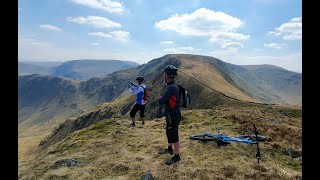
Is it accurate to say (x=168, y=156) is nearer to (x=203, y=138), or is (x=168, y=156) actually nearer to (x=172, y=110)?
(x=172, y=110)

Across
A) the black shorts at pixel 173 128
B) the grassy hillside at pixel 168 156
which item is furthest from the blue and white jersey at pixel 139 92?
the black shorts at pixel 173 128

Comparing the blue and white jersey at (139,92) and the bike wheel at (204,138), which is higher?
the blue and white jersey at (139,92)

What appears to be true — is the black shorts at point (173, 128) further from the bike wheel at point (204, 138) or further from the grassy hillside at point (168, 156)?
the bike wheel at point (204, 138)

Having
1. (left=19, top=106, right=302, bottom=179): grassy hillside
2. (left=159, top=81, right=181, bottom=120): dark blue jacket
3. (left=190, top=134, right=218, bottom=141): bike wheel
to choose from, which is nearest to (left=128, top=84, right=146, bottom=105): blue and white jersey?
(left=19, top=106, right=302, bottom=179): grassy hillside

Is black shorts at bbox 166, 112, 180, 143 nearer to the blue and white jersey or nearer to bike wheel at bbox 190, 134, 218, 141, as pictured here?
bike wheel at bbox 190, 134, 218, 141

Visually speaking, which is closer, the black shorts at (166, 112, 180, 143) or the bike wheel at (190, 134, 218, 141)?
the black shorts at (166, 112, 180, 143)

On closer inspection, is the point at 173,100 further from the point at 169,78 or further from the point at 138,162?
the point at 138,162

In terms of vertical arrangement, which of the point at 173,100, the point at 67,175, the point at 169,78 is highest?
the point at 169,78

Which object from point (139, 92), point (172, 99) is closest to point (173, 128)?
point (172, 99)

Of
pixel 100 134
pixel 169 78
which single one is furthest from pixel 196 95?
pixel 169 78

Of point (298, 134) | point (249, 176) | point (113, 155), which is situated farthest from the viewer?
point (298, 134)

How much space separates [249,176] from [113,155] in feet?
24.4

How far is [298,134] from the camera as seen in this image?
20594mm
